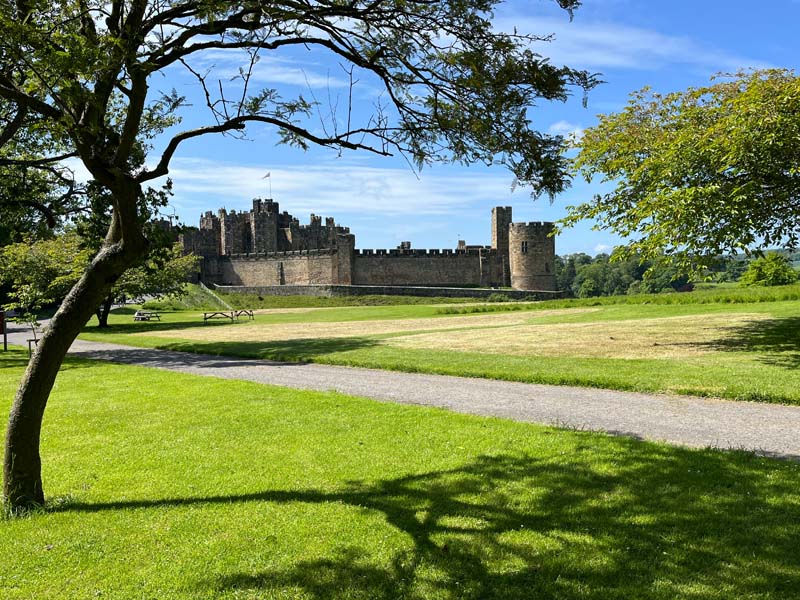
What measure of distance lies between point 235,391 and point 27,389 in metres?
5.90

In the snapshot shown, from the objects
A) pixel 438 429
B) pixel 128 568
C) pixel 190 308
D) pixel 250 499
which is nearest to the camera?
pixel 128 568

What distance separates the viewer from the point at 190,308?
190 ft

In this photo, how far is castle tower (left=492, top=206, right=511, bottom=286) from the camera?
236 ft

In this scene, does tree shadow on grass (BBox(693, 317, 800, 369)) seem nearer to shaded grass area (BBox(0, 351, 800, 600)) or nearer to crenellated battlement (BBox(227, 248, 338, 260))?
shaded grass area (BBox(0, 351, 800, 600))

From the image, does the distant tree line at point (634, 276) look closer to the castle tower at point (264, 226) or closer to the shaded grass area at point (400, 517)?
the shaded grass area at point (400, 517)

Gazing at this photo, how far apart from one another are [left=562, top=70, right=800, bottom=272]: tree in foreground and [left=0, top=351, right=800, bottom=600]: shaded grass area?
8972 mm

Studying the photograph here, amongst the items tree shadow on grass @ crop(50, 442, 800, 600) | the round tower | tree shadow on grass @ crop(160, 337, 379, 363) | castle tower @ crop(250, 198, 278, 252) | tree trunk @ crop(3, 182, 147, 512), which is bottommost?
tree shadow on grass @ crop(50, 442, 800, 600)

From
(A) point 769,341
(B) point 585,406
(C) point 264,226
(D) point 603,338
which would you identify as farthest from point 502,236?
(B) point 585,406

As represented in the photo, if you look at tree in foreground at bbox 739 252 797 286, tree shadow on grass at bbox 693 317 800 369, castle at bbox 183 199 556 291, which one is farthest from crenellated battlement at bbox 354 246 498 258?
tree shadow on grass at bbox 693 317 800 369

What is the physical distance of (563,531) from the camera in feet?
15.0

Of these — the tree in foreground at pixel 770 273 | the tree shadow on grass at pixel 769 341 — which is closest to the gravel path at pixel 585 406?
the tree shadow on grass at pixel 769 341

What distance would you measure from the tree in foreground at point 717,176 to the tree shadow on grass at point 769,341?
218cm

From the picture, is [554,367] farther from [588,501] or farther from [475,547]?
[475,547]

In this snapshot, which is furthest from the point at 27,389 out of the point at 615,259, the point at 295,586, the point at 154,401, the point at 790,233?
the point at 790,233
